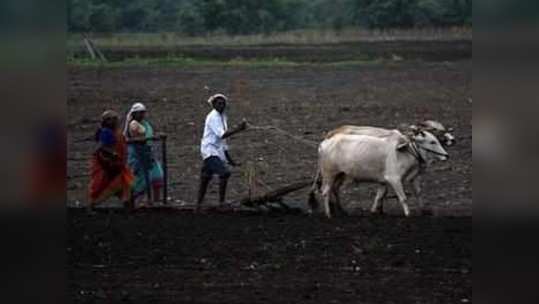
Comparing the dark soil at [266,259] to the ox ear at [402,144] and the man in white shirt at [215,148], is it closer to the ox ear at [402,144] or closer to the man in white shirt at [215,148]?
the man in white shirt at [215,148]

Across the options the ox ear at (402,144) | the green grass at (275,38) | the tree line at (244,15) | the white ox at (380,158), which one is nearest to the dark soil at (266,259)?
the white ox at (380,158)

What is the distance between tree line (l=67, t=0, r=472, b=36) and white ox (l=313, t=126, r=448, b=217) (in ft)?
94.1

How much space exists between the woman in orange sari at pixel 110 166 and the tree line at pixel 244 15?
2824 centimetres

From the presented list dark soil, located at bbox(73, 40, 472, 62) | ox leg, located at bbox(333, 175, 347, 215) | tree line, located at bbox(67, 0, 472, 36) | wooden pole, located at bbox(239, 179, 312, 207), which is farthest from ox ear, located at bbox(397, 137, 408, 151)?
tree line, located at bbox(67, 0, 472, 36)

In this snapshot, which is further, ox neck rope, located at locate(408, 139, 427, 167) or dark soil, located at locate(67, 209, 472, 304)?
ox neck rope, located at locate(408, 139, 427, 167)

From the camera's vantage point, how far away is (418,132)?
12.1 metres

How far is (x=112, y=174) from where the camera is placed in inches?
474

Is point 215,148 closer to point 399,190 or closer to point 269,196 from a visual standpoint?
point 269,196

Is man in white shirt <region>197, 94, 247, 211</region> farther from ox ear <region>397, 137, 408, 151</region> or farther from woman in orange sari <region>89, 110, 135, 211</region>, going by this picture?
ox ear <region>397, 137, 408, 151</region>

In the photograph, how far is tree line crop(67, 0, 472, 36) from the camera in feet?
147

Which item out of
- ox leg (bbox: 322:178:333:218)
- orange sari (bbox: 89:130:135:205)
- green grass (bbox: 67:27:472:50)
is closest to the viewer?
orange sari (bbox: 89:130:135:205)

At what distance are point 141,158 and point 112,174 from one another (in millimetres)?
492
